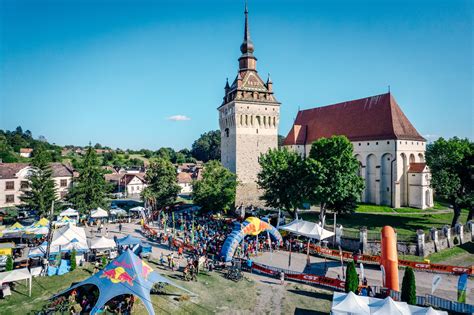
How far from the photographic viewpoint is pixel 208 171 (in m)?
37.8

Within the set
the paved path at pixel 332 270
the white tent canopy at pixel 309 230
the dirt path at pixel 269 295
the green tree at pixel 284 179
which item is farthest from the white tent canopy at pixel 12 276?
the green tree at pixel 284 179

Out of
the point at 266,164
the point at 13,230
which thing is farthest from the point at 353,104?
the point at 13,230

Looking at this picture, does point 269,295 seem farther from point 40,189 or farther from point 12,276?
point 40,189

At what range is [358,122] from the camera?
153 ft

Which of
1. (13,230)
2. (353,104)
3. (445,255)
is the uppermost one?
(353,104)

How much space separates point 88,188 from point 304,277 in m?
26.4

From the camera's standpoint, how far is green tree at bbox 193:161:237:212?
3625cm

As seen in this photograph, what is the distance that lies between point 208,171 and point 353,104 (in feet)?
Answer: 81.4

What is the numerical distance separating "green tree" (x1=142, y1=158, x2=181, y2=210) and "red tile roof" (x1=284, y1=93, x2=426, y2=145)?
21601mm

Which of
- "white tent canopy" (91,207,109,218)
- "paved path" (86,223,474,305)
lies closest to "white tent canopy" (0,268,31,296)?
"paved path" (86,223,474,305)

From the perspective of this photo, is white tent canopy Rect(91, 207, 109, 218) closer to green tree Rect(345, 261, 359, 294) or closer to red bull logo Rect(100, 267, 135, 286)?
red bull logo Rect(100, 267, 135, 286)

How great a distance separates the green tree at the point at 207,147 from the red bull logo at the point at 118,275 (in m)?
98.9

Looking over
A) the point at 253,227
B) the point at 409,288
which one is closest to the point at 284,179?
the point at 253,227

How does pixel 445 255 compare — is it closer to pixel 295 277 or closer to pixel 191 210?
pixel 295 277
